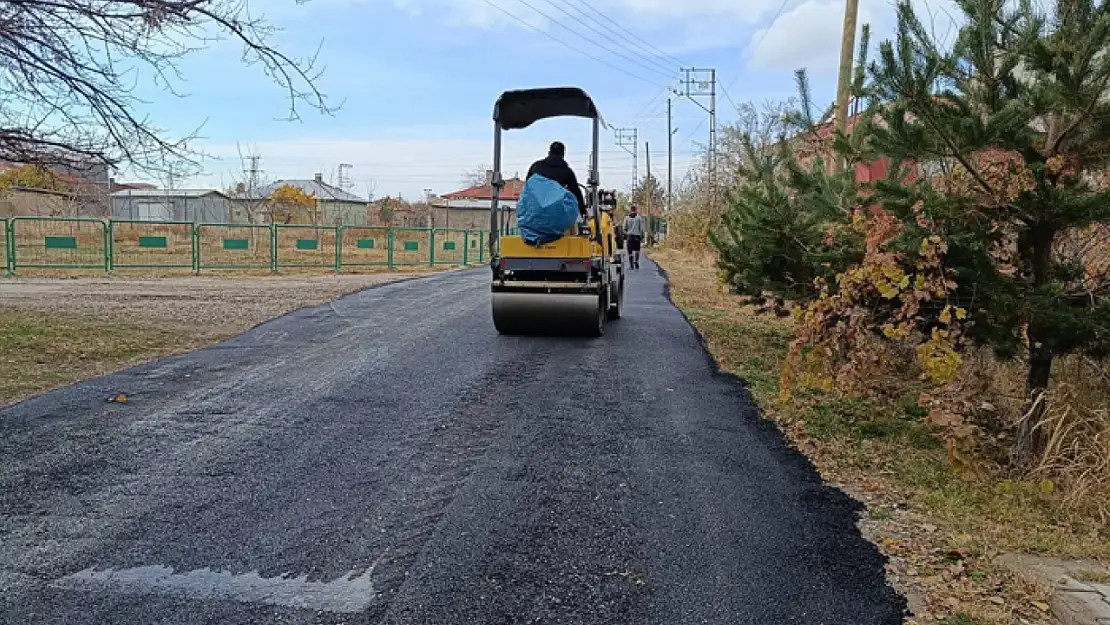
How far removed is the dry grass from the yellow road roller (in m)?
2.51

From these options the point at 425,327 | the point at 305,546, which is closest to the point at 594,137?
the point at 425,327

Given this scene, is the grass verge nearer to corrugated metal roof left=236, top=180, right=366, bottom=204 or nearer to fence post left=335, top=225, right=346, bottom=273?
fence post left=335, top=225, right=346, bottom=273

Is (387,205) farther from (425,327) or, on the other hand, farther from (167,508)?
(167,508)

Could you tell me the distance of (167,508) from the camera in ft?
15.0

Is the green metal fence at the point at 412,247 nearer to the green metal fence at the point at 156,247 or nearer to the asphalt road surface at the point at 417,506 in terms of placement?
the green metal fence at the point at 156,247

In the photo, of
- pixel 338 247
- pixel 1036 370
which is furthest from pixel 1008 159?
pixel 338 247

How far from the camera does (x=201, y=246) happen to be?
22.9 metres

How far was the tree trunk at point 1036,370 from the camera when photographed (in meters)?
5.58

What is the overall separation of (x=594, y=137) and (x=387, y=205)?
46.9 metres

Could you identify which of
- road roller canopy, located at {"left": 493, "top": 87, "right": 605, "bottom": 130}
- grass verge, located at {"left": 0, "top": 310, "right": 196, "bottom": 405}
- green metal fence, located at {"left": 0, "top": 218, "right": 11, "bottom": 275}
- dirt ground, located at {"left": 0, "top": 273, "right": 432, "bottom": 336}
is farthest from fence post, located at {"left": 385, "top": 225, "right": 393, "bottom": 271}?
road roller canopy, located at {"left": 493, "top": 87, "right": 605, "bottom": 130}

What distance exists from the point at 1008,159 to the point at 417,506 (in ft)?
14.2

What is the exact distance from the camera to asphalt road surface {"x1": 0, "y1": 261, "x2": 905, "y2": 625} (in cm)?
358

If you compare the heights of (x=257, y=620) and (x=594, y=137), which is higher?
(x=594, y=137)

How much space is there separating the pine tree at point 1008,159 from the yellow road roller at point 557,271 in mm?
4780
